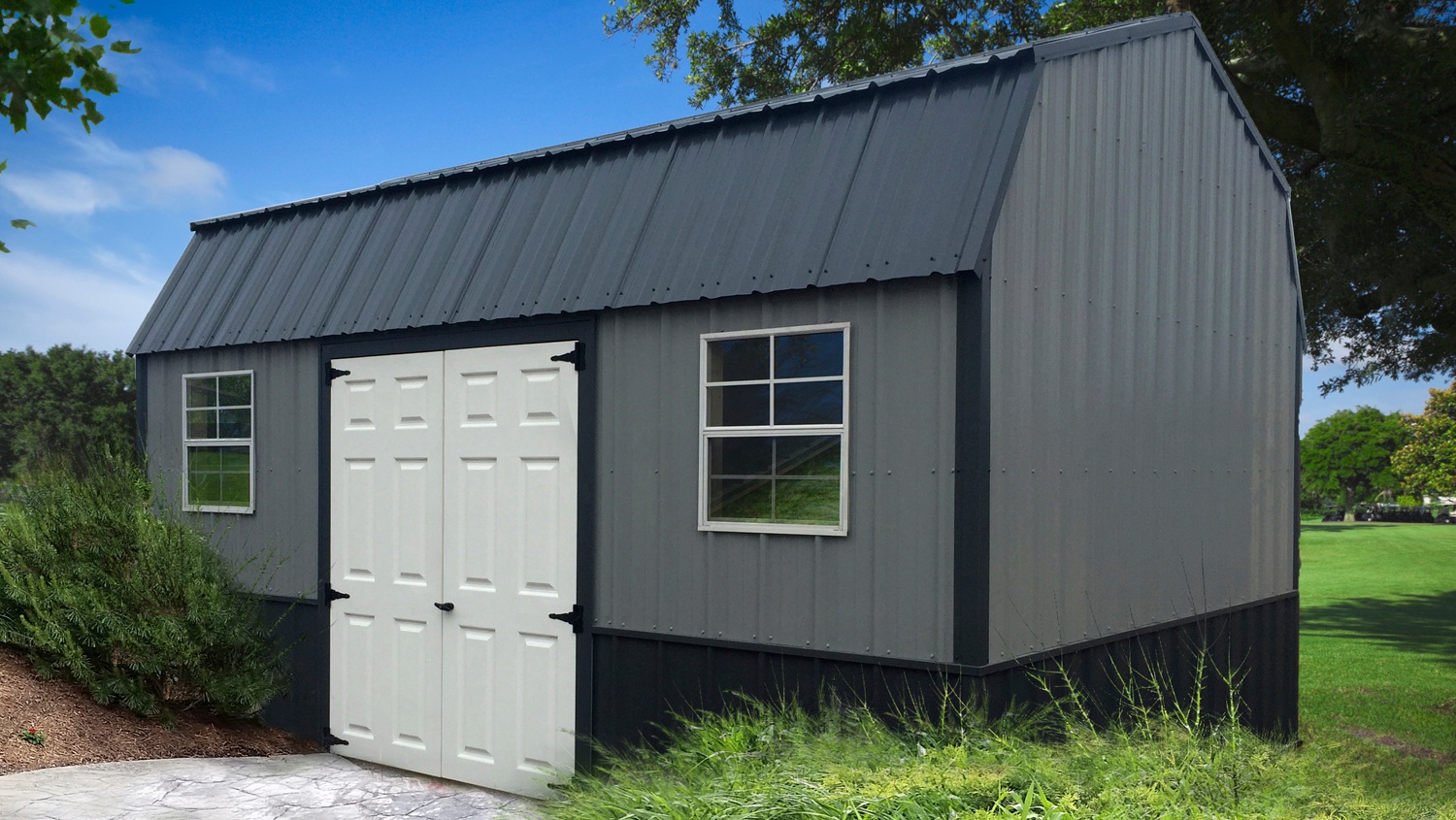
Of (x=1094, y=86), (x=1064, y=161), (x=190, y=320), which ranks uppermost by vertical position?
(x=1094, y=86)

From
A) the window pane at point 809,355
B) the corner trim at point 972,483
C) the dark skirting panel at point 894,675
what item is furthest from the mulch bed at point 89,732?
the corner trim at point 972,483

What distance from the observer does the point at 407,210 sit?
819 cm

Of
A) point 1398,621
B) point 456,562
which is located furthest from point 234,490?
point 1398,621

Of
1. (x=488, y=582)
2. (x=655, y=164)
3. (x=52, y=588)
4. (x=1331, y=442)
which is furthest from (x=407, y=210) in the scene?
(x=1331, y=442)

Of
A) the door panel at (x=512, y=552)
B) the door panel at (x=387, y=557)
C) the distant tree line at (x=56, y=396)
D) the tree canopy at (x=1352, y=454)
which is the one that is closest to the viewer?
the door panel at (x=512, y=552)

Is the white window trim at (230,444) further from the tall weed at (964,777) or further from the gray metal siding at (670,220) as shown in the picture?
the tall weed at (964,777)

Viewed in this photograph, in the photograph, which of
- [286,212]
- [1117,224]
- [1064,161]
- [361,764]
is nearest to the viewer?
[1064,161]

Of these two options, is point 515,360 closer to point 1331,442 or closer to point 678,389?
point 678,389

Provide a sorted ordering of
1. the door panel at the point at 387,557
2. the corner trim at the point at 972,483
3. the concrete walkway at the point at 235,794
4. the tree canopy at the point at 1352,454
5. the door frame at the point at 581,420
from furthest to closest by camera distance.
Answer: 1. the tree canopy at the point at 1352,454
2. the door panel at the point at 387,557
3. the door frame at the point at 581,420
4. the concrete walkway at the point at 235,794
5. the corner trim at the point at 972,483

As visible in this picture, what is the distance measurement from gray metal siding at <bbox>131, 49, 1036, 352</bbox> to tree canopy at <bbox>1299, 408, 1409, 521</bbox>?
75426 millimetres

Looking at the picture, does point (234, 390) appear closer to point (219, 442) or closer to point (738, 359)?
point (219, 442)

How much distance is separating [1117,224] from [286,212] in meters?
6.25

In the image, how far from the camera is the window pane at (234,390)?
8.73 meters

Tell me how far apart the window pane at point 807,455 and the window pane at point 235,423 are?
4.74 meters
